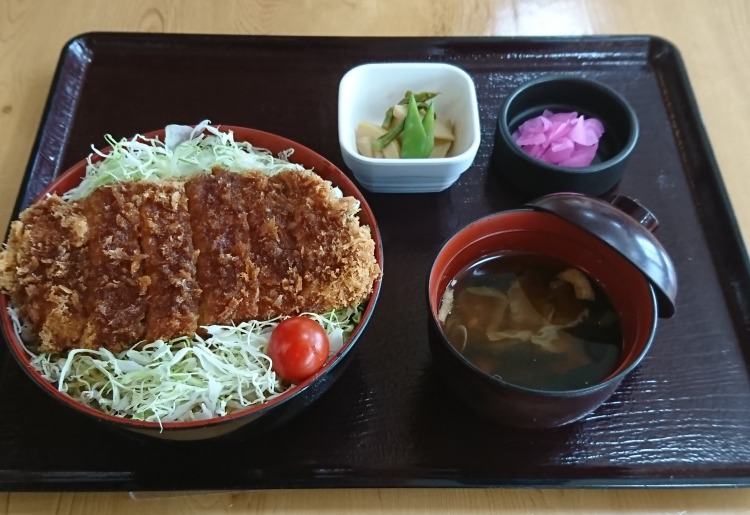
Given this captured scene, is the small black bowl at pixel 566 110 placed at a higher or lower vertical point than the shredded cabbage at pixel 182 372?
higher

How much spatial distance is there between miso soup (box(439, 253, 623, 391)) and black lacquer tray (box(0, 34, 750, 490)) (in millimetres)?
123

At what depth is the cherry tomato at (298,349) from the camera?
1.24 metres

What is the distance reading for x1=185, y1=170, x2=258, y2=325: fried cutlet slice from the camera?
1335 millimetres

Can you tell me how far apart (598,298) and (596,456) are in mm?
342

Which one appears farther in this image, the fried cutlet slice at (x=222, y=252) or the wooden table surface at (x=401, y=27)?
the wooden table surface at (x=401, y=27)

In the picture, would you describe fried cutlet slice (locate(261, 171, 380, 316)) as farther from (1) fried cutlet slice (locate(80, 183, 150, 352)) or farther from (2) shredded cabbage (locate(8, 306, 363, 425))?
(1) fried cutlet slice (locate(80, 183, 150, 352))

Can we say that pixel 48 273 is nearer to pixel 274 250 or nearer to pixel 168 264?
→ pixel 168 264

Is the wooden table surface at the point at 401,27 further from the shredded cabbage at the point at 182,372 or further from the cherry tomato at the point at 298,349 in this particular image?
the cherry tomato at the point at 298,349

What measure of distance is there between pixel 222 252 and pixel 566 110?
1.07 metres

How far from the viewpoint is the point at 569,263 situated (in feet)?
4.81

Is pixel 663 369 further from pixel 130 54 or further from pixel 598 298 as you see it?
pixel 130 54

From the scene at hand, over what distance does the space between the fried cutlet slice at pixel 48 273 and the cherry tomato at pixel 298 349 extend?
41 cm

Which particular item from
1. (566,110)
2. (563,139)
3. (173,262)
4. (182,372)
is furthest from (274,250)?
(566,110)

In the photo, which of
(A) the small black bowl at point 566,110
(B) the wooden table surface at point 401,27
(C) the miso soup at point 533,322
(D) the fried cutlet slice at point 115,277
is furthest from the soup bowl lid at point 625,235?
(D) the fried cutlet slice at point 115,277
